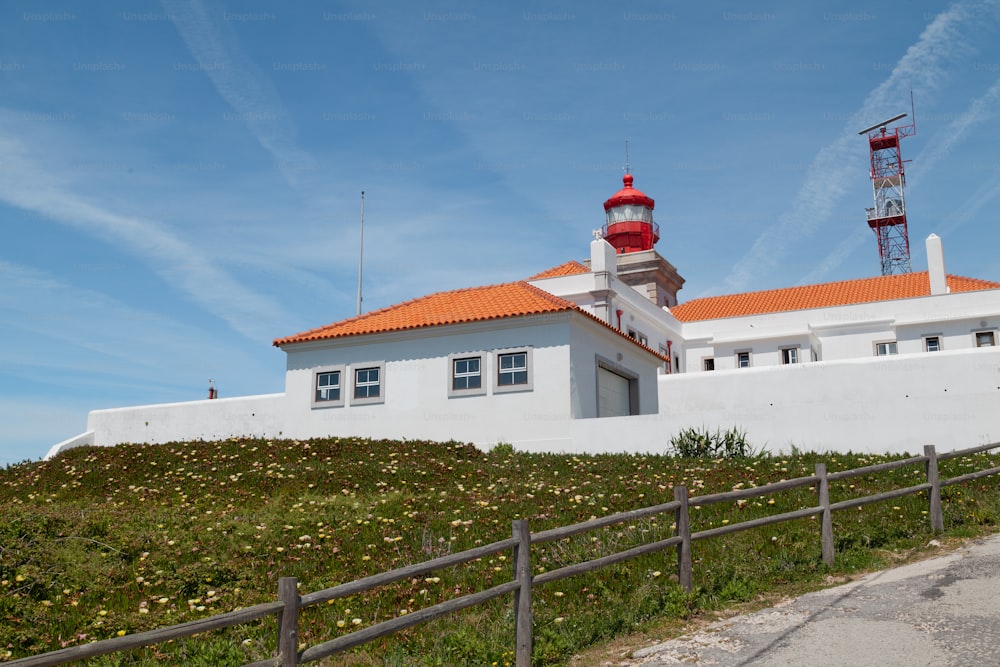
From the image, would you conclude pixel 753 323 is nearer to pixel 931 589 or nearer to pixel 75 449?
pixel 75 449

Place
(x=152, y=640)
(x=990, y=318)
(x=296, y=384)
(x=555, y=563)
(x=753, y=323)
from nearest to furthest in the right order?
(x=152, y=640) → (x=555, y=563) → (x=296, y=384) → (x=990, y=318) → (x=753, y=323)

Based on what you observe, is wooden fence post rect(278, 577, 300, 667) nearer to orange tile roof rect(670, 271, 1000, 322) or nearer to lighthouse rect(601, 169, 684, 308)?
orange tile roof rect(670, 271, 1000, 322)

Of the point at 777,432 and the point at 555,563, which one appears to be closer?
the point at 555,563

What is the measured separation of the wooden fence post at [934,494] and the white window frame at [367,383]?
1680 cm

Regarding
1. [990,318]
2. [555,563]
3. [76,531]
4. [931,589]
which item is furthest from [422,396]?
[990,318]

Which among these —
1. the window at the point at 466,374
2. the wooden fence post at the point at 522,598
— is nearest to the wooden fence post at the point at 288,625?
the wooden fence post at the point at 522,598

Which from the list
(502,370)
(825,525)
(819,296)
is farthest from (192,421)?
(819,296)

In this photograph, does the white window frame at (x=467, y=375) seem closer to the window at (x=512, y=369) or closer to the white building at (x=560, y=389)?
the white building at (x=560, y=389)

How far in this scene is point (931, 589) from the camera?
9305mm

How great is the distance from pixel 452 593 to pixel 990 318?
33.7 meters

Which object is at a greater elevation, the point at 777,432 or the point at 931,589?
the point at 777,432

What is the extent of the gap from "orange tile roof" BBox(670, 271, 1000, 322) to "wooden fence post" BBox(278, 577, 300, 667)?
36.5 meters

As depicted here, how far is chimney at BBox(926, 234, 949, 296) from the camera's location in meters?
38.7

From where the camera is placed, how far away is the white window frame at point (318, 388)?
1065 inches
